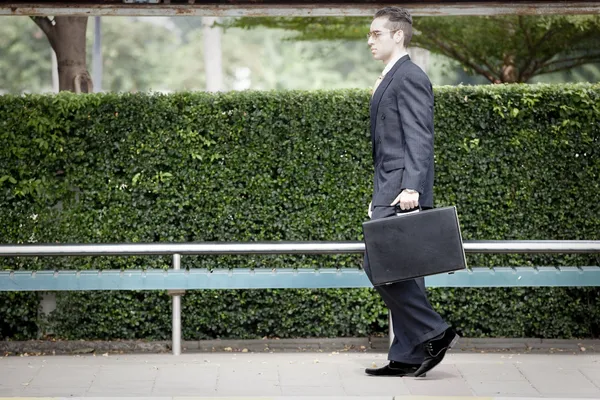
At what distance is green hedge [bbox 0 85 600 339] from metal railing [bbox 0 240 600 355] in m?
0.61

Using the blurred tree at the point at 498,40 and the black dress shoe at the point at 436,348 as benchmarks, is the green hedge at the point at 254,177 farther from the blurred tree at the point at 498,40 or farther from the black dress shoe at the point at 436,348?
the blurred tree at the point at 498,40

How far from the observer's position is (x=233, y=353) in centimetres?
747

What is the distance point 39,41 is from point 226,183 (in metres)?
42.4

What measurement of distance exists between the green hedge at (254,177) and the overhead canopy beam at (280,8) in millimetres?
662

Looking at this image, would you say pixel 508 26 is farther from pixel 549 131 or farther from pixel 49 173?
pixel 49 173

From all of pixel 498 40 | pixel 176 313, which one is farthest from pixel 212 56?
pixel 176 313

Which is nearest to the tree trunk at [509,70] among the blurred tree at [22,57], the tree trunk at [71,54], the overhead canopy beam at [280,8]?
the tree trunk at [71,54]

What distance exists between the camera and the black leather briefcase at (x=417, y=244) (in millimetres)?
5824

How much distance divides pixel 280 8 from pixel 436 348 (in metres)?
2.59

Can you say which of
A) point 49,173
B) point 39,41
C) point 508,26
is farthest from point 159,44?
point 49,173

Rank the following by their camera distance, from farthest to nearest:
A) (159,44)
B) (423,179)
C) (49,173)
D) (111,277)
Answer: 1. (159,44)
2. (49,173)
3. (111,277)
4. (423,179)

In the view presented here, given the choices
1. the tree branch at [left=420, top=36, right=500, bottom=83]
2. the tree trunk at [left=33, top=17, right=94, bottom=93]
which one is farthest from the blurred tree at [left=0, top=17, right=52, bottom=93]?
the tree trunk at [left=33, top=17, right=94, bottom=93]

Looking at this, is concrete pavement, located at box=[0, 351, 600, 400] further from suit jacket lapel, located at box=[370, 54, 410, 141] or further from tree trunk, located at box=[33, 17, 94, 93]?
tree trunk, located at box=[33, 17, 94, 93]

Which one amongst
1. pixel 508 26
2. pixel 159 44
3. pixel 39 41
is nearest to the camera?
pixel 508 26
